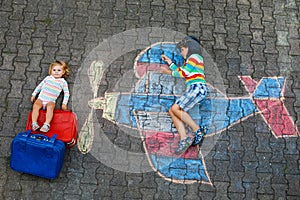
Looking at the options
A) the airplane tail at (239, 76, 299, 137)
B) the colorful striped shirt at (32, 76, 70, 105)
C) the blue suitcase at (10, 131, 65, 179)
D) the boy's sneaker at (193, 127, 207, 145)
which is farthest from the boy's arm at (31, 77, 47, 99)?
the airplane tail at (239, 76, 299, 137)

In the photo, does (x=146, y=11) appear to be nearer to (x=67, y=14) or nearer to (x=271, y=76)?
(x=67, y=14)

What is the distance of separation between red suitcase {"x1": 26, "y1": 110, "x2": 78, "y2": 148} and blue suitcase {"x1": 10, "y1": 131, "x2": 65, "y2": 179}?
0.61ft

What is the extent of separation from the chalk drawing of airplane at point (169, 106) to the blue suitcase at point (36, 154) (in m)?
1.02

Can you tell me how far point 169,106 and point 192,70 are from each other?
0.65 meters

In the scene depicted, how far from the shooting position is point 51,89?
6.55m

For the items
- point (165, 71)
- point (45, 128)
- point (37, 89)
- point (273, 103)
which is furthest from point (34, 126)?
point (273, 103)

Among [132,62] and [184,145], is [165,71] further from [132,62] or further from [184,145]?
[184,145]

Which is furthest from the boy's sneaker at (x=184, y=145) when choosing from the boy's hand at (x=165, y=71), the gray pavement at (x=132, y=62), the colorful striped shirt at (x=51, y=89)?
the colorful striped shirt at (x=51, y=89)

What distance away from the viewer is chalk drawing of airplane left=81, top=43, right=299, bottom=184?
6422 mm

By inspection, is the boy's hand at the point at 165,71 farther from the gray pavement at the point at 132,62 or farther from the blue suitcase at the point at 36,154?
the blue suitcase at the point at 36,154

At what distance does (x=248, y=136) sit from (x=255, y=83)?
88cm

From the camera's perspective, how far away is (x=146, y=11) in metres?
7.27

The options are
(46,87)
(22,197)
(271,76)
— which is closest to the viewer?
(22,197)

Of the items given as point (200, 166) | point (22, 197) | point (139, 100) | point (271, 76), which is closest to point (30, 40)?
point (139, 100)
